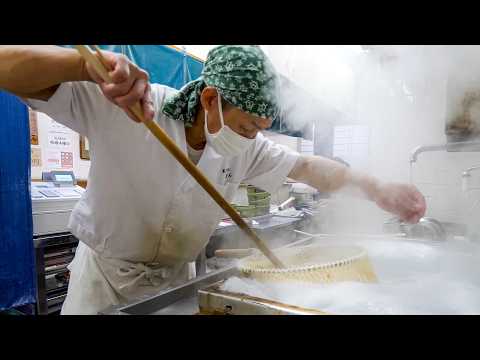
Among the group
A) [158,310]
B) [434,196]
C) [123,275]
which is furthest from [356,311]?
[434,196]

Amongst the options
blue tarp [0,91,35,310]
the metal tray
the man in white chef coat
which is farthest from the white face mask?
blue tarp [0,91,35,310]

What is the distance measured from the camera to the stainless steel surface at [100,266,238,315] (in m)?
0.78

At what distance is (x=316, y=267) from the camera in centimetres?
87

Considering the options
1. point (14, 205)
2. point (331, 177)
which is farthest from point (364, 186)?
point (14, 205)

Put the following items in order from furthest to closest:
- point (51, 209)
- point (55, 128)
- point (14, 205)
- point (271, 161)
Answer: point (55, 128)
point (51, 209)
point (14, 205)
point (271, 161)

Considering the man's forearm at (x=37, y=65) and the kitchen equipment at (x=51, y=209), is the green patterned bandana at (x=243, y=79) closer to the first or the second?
the man's forearm at (x=37, y=65)

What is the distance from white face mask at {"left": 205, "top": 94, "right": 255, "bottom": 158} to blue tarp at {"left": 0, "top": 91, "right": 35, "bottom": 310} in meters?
2.09

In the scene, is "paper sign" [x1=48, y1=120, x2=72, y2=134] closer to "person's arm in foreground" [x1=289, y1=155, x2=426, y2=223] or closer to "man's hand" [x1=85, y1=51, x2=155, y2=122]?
"person's arm in foreground" [x1=289, y1=155, x2=426, y2=223]

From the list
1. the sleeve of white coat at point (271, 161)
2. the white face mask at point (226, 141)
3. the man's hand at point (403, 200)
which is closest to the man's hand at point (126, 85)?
the white face mask at point (226, 141)

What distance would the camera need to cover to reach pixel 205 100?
Answer: 1157 mm

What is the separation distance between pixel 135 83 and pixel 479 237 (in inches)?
76.7

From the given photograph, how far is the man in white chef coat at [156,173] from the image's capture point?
3.59 ft

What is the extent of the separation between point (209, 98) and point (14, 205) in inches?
86.0

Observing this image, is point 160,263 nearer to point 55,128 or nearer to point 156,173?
point 156,173
